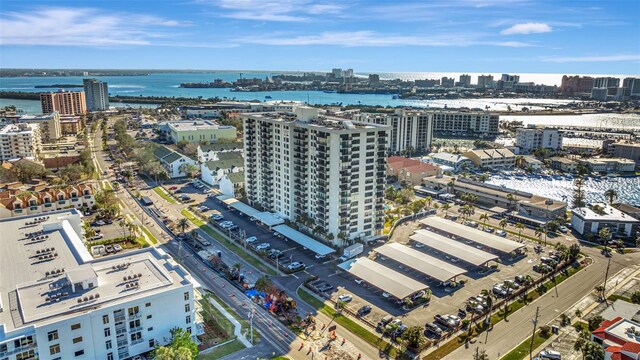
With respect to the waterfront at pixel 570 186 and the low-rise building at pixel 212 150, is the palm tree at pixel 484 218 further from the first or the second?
the low-rise building at pixel 212 150

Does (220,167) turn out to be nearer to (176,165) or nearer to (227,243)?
(176,165)

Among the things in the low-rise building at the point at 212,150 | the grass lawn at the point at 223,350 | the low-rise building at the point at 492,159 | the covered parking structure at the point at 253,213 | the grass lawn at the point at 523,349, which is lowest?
the grass lawn at the point at 523,349

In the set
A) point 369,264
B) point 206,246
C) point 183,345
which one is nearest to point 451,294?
point 369,264

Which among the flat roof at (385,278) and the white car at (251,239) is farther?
the white car at (251,239)

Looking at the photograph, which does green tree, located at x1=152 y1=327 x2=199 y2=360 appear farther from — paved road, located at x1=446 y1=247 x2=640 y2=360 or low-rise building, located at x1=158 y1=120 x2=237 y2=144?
low-rise building, located at x1=158 y1=120 x2=237 y2=144

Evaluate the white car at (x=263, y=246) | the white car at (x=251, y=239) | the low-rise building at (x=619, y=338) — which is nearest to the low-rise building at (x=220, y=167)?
the white car at (x=251, y=239)

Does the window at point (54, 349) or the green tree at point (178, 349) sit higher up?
the window at point (54, 349)

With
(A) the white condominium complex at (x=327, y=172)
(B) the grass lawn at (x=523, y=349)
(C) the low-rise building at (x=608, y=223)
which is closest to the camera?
(B) the grass lawn at (x=523, y=349)
